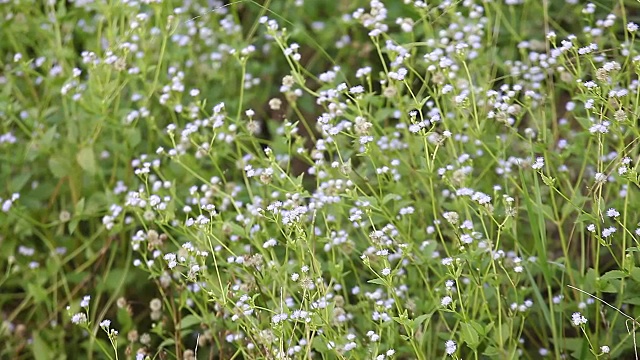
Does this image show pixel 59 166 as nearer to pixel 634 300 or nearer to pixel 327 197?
pixel 327 197

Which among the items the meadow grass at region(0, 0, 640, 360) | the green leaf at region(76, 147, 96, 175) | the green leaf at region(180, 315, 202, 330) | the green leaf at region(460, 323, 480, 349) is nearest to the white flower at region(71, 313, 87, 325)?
the meadow grass at region(0, 0, 640, 360)

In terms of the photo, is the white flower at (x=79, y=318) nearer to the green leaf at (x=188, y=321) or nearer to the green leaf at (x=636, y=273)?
the green leaf at (x=188, y=321)

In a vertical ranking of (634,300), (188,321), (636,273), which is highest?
(636,273)

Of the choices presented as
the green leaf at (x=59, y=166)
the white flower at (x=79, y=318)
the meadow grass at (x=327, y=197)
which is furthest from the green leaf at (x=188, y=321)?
the green leaf at (x=59, y=166)

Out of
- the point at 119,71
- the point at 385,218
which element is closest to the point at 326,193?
the point at 385,218

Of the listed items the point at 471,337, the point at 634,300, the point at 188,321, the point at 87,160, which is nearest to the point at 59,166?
the point at 87,160

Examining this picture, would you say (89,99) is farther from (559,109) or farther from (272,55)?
(559,109)

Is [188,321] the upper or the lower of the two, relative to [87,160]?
lower
